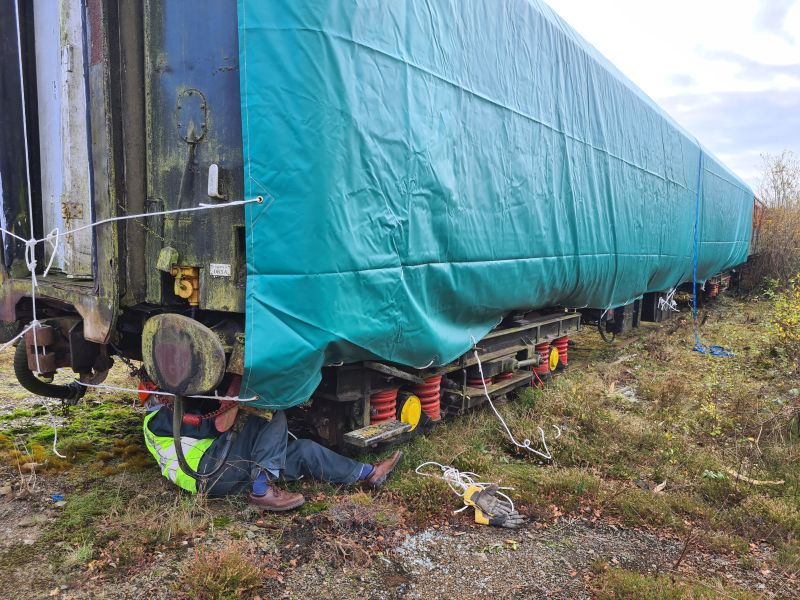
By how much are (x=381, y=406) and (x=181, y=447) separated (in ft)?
4.42

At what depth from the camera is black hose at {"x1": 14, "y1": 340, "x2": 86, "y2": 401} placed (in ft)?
12.9

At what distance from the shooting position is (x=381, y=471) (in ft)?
12.3

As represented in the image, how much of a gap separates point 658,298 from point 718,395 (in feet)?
16.1

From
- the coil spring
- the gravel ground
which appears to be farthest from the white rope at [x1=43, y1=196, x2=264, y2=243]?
the coil spring

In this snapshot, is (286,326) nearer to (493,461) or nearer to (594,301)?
(493,461)

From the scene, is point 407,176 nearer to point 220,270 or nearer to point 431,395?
point 220,270

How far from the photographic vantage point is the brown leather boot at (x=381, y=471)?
3689 millimetres

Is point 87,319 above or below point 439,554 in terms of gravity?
above

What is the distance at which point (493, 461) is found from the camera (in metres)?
4.29

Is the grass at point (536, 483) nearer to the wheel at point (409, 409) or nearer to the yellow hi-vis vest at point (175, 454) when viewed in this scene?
the yellow hi-vis vest at point (175, 454)

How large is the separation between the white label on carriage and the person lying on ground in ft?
3.05

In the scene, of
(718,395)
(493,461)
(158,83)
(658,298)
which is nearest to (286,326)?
(158,83)

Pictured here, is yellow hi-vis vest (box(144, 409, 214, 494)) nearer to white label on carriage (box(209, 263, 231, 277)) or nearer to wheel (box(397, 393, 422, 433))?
white label on carriage (box(209, 263, 231, 277))

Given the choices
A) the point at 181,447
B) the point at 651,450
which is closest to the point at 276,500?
the point at 181,447
